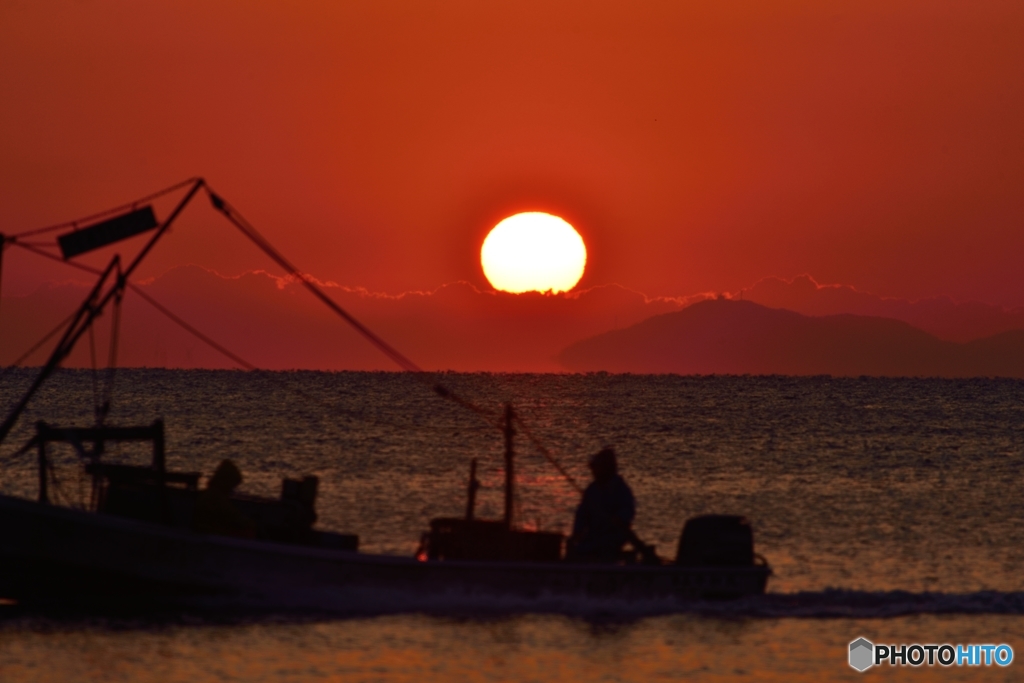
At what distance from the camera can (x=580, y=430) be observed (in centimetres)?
9294

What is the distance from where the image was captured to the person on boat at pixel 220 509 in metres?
20.1

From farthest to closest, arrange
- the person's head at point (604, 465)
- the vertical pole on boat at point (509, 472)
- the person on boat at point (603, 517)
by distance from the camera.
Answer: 1. the vertical pole on boat at point (509, 472)
2. the person on boat at point (603, 517)
3. the person's head at point (604, 465)

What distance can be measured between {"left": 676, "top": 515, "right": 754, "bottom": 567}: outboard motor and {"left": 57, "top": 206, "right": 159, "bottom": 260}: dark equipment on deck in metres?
9.83

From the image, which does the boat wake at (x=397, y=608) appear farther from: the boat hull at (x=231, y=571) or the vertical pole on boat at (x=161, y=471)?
the vertical pole on boat at (x=161, y=471)

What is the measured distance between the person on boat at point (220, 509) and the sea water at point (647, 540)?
133 cm

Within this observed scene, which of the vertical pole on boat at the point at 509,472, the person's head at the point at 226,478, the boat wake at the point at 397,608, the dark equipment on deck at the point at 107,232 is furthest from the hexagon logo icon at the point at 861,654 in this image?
the dark equipment on deck at the point at 107,232

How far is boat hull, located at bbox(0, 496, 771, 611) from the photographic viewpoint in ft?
65.8

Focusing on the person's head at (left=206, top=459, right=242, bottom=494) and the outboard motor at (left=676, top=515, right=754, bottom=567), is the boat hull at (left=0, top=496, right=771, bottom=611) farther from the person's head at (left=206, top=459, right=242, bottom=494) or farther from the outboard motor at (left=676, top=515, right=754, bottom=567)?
Result: the outboard motor at (left=676, top=515, right=754, bottom=567)

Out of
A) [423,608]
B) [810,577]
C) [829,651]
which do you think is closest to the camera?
[829,651]

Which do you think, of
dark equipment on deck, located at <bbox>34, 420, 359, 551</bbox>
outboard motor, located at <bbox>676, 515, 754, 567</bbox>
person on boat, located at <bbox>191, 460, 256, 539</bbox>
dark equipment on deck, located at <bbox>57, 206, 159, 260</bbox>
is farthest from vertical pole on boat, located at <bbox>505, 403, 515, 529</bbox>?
dark equipment on deck, located at <bbox>57, 206, 159, 260</bbox>

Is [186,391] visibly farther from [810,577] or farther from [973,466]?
[810,577]

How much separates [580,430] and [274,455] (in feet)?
115

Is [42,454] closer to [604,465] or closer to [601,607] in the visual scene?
[604,465]

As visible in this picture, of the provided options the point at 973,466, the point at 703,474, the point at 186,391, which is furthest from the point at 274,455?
the point at 186,391
